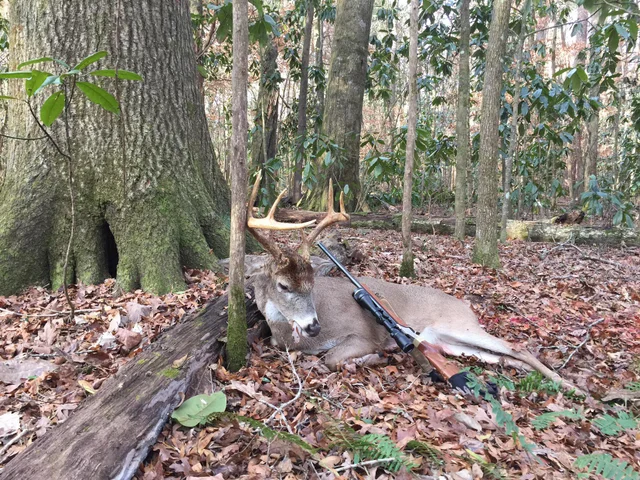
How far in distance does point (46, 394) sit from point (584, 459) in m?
3.02

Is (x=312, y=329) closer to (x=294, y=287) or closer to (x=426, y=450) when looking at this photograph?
(x=294, y=287)

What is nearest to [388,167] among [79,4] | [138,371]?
[79,4]

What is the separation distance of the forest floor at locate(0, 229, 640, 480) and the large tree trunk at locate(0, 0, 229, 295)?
0.34 m

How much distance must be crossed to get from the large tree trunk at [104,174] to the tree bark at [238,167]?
1.48 m

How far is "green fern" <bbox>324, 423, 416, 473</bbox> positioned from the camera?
2229 millimetres

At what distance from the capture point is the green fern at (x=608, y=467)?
6.70 ft

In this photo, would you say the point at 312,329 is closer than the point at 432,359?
No

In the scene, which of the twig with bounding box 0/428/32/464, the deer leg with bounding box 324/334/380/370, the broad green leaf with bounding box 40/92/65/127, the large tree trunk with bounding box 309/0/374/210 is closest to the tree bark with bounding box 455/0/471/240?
the large tree trunk with bounding box 309/0/374/210

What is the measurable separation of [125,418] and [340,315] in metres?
2.42

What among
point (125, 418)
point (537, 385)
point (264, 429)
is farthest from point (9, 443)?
point (537, 385)

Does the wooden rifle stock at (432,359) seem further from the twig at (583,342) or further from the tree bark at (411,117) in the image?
the tree bark at (411,117)

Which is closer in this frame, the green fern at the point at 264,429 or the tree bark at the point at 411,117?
the green fern at the point at 264,429

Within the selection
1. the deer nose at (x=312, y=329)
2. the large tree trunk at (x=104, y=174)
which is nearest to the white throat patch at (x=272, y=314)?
the deer nose at (x=312, y=329)

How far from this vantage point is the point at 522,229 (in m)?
10.0
